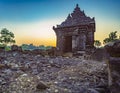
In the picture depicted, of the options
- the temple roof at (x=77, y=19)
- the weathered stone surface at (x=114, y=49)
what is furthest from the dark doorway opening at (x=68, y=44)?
the weathered stone surface at (x=114, y=49)

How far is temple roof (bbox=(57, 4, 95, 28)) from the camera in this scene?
55.3 ft

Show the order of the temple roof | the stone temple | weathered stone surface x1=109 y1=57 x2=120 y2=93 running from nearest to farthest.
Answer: weathered stone surface x1=109 y1=57 x2=120 y2=93 → the stone temple → the temple roof

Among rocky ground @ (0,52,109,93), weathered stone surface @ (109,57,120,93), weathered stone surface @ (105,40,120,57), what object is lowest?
rocky ground @ (0,52,109,93)

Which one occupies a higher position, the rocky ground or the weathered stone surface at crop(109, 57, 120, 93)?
the weathered stone surface at crop(109, 57, 120, 93)

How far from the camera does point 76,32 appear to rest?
656 inches

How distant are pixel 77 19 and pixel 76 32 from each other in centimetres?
165

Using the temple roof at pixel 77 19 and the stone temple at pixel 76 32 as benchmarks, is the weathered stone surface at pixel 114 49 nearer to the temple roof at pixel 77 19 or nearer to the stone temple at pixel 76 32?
the stone temple at pixel 76 32

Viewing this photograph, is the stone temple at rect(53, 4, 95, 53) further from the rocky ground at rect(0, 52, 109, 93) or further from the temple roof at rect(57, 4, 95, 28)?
the rocky ground at rect(0, 52, 109, 93)

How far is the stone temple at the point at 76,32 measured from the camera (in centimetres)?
1638

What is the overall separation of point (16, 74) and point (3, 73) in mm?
416

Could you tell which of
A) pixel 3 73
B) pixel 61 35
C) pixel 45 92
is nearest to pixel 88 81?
pixel 45 92

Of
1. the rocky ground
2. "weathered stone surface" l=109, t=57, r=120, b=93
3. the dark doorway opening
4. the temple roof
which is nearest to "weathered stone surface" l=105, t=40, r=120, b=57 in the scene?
"weathered stone surface" l=109, t=57, r=120, b=93

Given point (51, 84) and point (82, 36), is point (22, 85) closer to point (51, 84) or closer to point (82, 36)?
point (51, 84)

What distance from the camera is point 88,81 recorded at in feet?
14.7
